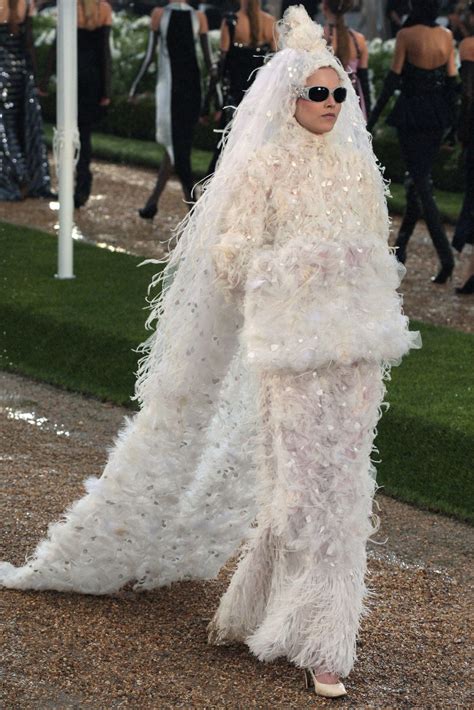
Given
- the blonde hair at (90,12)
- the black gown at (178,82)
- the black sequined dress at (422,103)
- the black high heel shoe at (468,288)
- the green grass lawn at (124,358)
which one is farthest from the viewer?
the blonde hair at (90,12)

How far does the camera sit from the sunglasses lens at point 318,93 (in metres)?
3.80

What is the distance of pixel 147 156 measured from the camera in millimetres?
14297

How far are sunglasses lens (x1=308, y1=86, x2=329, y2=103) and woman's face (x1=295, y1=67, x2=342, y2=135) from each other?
0.01 metres

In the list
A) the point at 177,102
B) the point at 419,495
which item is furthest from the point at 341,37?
the point at 419,495

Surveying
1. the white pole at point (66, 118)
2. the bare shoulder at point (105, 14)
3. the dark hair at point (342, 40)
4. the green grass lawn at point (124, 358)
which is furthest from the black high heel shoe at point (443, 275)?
the bare shoulder at point (105, 14)

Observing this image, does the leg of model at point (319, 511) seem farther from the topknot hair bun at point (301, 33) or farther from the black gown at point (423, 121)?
the black gown at point (423, 121)

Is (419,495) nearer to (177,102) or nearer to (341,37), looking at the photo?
(341,37)

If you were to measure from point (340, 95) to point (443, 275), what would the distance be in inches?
214

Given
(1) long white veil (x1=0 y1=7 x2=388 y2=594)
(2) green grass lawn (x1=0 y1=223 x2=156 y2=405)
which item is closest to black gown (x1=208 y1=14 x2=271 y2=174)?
(2) green grass lawn (x1=0 y1=223 x2=156 y2=405)

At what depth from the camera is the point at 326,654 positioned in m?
3.80

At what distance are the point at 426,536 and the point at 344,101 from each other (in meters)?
1.92

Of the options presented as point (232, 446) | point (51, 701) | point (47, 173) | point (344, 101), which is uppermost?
point (344, 101)

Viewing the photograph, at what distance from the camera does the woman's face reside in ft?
12.6

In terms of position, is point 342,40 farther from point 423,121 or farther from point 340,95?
point 340,95
